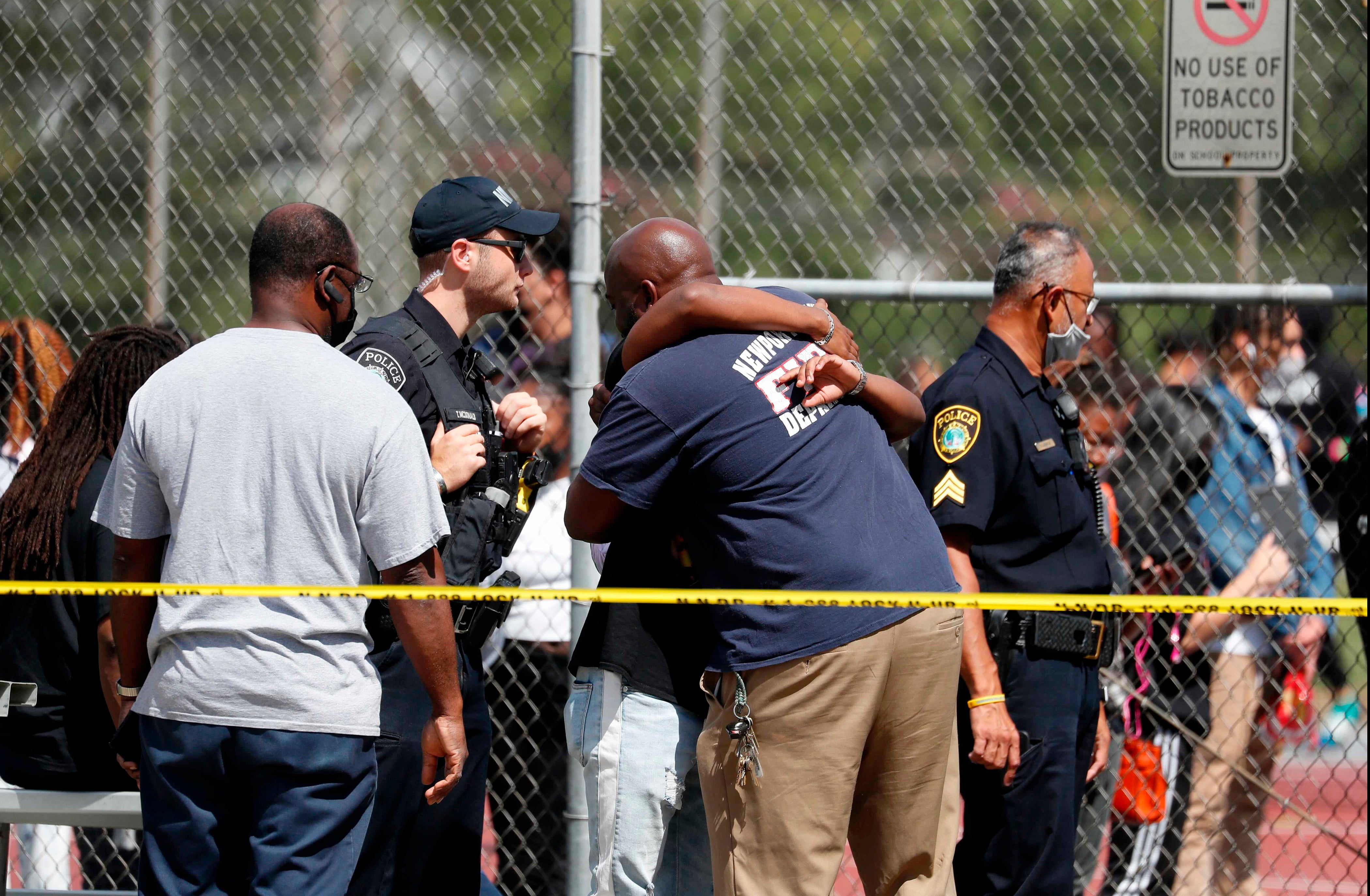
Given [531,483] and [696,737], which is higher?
[531,483]

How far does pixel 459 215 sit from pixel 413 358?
0.43 meters

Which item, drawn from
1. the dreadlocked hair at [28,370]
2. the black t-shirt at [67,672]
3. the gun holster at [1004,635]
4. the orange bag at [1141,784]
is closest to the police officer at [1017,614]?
the gun holster at [1004,635]

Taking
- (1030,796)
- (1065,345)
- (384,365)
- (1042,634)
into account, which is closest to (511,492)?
(384,365)

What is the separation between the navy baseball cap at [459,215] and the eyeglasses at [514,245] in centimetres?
2

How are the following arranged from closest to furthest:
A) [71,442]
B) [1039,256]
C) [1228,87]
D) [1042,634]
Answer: [71,442] → [1042,634] → [1039,256] → [1228,87]

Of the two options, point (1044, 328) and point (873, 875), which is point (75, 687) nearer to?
point (873, 875)

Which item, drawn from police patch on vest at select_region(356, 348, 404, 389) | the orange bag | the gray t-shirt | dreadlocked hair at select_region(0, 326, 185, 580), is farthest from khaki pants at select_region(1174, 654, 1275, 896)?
dreadlocked hair at select_region(0, 326, 185, 580)

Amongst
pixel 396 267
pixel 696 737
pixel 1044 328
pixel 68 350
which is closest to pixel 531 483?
pixel 696 737

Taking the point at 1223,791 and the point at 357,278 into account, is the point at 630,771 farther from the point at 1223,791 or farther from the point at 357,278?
the point at 1223,791

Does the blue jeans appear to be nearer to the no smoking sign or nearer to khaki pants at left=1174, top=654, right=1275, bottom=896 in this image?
the no smoking sign

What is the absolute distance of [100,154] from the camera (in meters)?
9.09

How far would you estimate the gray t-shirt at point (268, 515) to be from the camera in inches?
95.2

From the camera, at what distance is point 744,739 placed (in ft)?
8.13

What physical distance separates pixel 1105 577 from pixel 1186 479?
1659 millimetres
